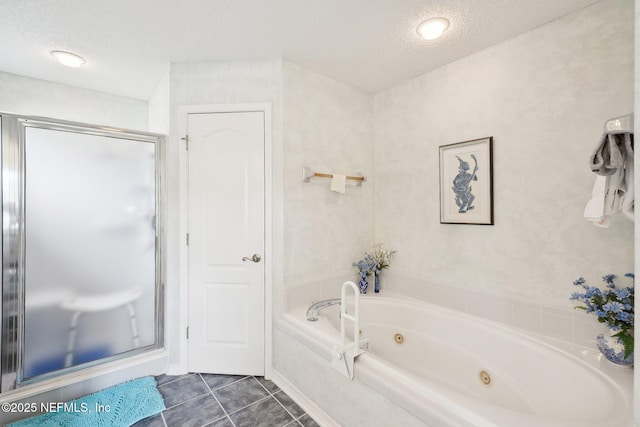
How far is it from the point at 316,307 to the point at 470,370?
111 cm

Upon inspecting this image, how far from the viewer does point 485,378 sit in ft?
5.77

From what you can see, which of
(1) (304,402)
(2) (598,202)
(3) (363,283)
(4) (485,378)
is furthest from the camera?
(3) (363,283)

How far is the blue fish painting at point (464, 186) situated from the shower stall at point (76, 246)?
7.66 ft

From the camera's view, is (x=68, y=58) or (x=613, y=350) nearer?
(x=613, y=350)

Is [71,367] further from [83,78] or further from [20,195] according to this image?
[83,78]

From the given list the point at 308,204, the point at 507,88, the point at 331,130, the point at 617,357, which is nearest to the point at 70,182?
the point at 308,204

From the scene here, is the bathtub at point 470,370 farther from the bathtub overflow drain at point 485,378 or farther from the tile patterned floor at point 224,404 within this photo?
the tile patterned floor at point 224,404

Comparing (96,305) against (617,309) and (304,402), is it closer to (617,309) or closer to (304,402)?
(304,402)

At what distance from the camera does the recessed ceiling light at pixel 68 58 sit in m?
A: 2.08

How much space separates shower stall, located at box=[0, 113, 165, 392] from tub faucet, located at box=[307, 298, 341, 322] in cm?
124

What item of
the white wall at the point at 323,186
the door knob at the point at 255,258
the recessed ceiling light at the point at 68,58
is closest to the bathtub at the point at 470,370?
the white wall at the point at 323,186

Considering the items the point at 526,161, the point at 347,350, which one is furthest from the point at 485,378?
A: the point at 526,161

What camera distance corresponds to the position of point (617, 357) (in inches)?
53.4

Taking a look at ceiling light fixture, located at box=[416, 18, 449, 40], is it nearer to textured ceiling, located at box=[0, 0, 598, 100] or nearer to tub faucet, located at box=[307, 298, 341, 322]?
textured ceiling, located at box=[0, 0, 598, 100]
